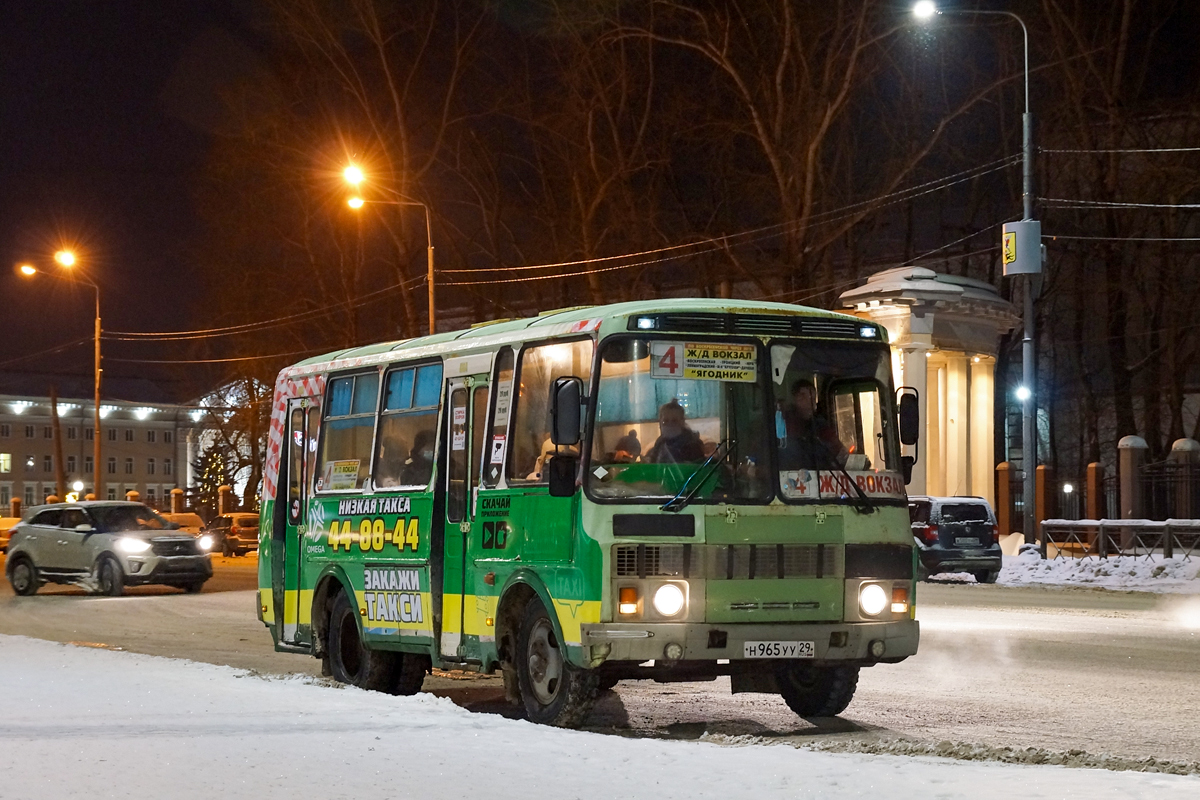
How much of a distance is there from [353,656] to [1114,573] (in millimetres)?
19929

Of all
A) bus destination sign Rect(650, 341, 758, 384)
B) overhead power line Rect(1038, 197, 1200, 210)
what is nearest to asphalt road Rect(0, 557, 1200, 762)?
bus destination sign Rect(650, 341, 758, 384)

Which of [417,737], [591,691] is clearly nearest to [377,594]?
[591,691]

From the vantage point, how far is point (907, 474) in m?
12.2

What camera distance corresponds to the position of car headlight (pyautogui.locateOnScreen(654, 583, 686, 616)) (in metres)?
11.1

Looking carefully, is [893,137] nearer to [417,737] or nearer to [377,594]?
[377,594]

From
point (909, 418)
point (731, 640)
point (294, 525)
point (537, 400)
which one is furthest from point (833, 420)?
point (294, 525)

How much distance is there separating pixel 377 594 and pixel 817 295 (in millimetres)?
29783

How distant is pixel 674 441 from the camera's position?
11.4m

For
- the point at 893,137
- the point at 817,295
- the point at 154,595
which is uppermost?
the point at 893,137

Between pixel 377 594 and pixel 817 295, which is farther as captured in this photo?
pixel 817 295

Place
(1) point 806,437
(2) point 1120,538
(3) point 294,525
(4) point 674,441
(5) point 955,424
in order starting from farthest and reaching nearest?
(5) point 955,424, (2) point 1120,538, (3) point 294,525, (1) point 806,437, (4) point 674,441

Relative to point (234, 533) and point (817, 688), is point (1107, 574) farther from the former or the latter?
point (234, 533)

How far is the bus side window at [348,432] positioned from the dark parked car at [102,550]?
1437 cm

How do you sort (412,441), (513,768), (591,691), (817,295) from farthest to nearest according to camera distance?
(817,295)
(412,441)
(591,691)
(513,768)
